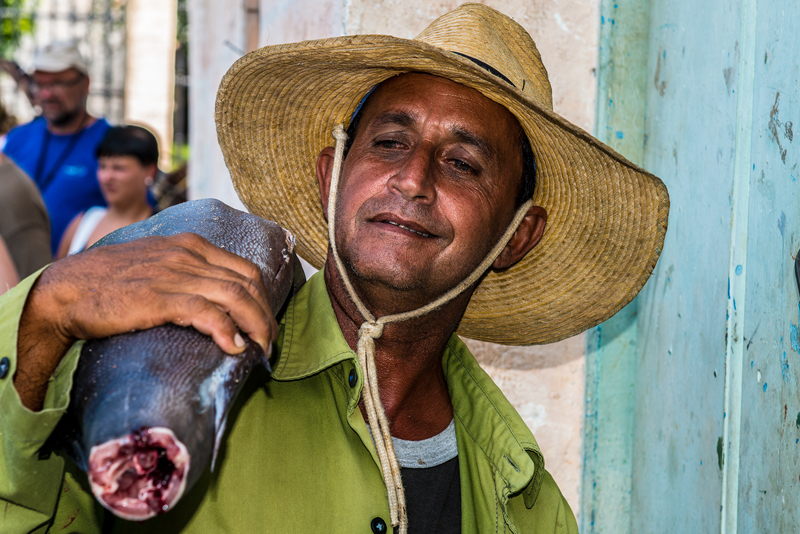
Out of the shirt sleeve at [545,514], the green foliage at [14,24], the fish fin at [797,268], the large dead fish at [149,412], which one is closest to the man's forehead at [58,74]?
the shirt sleeve at [545,514]

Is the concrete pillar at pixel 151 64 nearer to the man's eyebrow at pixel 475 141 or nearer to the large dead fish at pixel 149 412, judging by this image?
the man's eyebrow at pixel 475 141

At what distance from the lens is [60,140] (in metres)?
5.39

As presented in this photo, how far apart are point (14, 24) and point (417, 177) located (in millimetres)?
11546

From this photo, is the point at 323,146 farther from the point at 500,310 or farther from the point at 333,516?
the point at 333,516

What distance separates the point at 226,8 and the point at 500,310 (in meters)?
3.46

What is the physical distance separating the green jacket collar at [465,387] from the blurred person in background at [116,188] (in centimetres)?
336

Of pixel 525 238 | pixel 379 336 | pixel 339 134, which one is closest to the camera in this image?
pixel 379 336

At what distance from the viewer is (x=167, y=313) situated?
1.00 m

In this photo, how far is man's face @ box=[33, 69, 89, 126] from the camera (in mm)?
5391

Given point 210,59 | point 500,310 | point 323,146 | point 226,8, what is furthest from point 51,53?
point 500,310

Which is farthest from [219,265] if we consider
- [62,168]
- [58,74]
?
[58,74]

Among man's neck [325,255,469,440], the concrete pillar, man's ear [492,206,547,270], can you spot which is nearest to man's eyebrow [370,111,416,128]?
man's neck [325,255,469,440]

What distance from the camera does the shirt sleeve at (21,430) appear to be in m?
1.04

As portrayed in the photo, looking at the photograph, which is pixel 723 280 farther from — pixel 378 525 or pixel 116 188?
pixel 116 188
